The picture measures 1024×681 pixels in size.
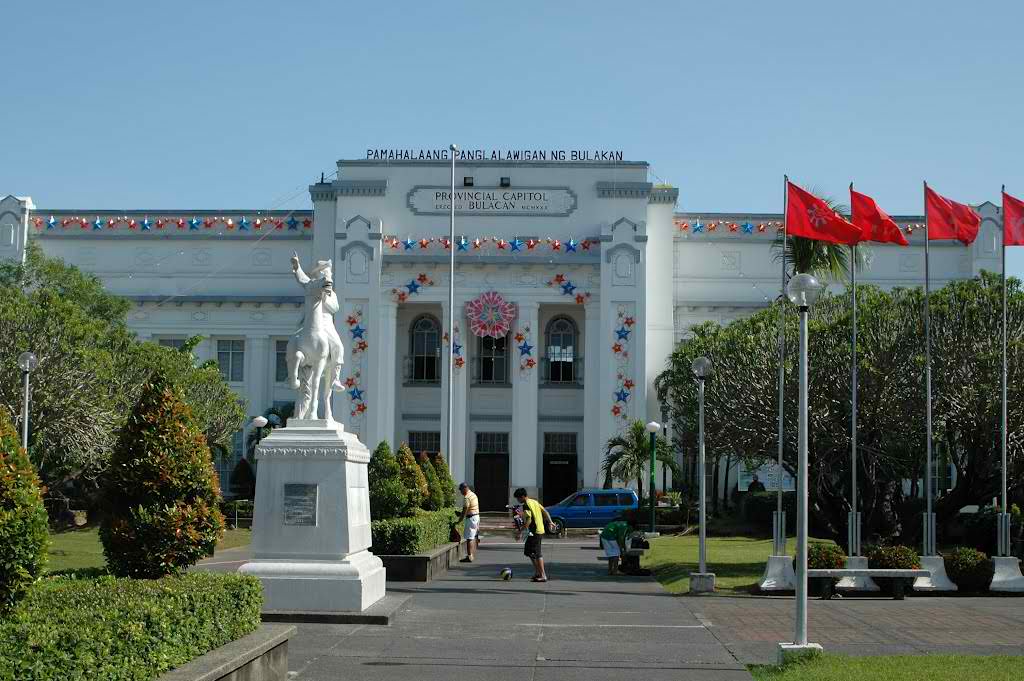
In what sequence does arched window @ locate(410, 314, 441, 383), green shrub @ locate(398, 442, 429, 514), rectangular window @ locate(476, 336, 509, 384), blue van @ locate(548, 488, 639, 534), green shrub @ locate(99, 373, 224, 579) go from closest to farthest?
green shrub @ locate(99, 373, 224, 579) < green shrub @ locate(398, 442, 429, 514) < blue van @ locate(548, 488, 639, 534) < rectangular window @ locate(476, 336, 509, 384) < arched window @ locate(410, 314, 441, 383)

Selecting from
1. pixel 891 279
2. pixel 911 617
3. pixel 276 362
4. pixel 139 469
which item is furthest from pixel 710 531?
pixel 139 469

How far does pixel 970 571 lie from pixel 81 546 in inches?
854

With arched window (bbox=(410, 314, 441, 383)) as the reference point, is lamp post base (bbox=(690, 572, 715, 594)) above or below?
below

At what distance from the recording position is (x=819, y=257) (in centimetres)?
2831

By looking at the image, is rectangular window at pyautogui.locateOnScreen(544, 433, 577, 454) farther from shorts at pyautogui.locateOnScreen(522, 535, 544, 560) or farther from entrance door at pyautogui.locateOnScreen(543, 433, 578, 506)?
shorts at pyautogui.locateOnScreen(522, 535, 544, 560)

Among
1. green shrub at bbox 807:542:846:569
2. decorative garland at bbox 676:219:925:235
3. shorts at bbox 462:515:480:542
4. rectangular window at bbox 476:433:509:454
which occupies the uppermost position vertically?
decorative garland at bbox 676:219:925:235

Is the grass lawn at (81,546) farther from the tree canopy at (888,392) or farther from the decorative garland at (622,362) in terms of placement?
the decorative garland at (622,362)

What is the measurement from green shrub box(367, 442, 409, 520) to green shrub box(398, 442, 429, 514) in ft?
2.04

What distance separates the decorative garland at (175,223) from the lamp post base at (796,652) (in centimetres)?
4279

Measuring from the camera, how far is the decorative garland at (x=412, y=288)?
51.1 meters

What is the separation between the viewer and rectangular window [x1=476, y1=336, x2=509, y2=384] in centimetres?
5284

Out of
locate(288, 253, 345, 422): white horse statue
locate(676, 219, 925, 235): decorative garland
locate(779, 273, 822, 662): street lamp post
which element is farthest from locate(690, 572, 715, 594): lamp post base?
locate(676, 219, 925, 235): decorative garland

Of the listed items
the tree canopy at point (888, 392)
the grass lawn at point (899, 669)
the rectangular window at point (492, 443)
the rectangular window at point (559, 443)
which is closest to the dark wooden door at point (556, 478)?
the rectangular window at point (559, 443)

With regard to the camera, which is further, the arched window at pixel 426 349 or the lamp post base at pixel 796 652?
the arched window at pixel 426 349
